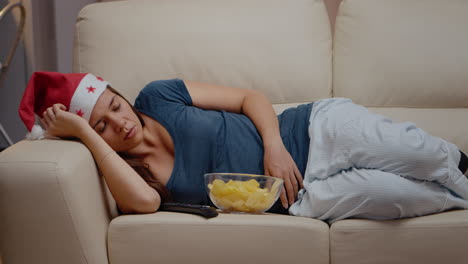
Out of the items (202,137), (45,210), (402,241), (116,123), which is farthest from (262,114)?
(45,210)

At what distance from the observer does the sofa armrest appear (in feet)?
4.16

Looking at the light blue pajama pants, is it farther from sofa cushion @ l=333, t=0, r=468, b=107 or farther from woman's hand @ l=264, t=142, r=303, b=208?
sofa cushion @ l=333, t=0, r=468, b=107

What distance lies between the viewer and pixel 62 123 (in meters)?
1.52

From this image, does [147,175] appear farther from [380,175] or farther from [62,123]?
[380,175]

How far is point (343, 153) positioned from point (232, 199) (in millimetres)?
335

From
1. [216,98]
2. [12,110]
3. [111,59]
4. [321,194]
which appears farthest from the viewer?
[12,110]

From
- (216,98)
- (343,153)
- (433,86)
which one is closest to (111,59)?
(216,98)

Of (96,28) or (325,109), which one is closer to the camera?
(325,109)

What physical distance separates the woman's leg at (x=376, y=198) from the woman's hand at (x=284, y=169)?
11 cm

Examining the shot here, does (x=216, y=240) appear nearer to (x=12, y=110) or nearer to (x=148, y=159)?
(x=148, y=159)

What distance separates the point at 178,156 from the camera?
64.9 inches

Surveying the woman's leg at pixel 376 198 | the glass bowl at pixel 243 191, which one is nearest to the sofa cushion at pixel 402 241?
the woman's leg at pixel 376 198

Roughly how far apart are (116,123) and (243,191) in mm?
432

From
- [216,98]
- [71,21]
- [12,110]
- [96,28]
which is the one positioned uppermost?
[96,28]
